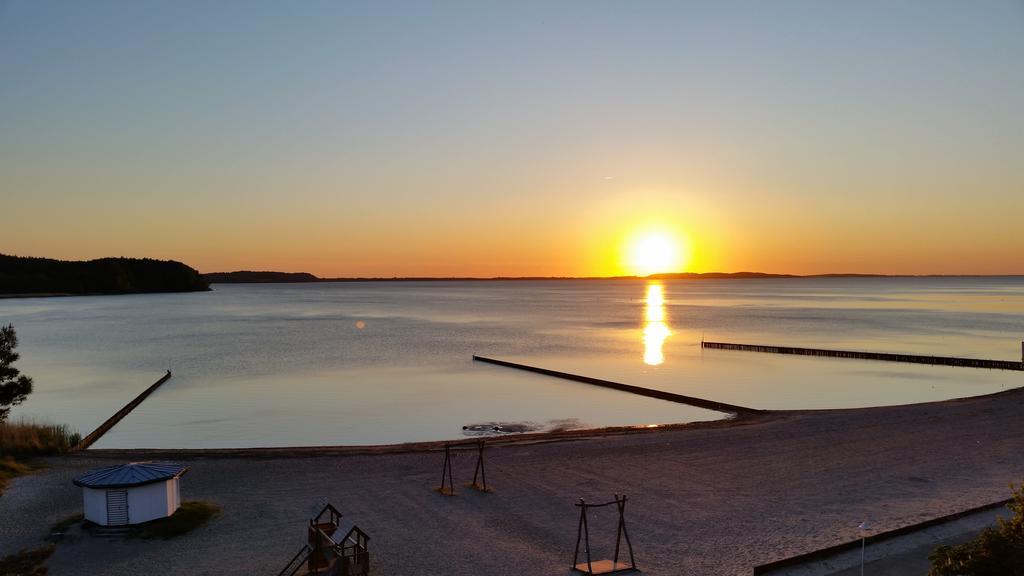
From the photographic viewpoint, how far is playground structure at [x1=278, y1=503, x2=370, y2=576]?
1309 cm

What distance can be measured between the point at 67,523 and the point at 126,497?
177 cm

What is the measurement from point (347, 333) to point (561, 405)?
63253mm

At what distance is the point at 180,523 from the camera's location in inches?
658

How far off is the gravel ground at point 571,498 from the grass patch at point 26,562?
268mm

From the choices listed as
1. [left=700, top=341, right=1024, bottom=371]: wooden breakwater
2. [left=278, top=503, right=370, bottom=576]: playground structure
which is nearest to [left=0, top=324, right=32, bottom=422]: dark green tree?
[left=278, top=503, right=370, bottom=576]: playground structure

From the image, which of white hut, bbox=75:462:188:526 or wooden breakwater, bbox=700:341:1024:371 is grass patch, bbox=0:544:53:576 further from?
wooden breakwater, bbox=700:341:1024:371

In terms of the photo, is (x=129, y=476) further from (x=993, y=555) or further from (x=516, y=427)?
(x=516, y=427)

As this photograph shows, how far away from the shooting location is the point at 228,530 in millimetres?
16594

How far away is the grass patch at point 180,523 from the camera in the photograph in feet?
53.3

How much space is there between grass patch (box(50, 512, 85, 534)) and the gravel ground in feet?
0.91

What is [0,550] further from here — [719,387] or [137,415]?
[719,387]

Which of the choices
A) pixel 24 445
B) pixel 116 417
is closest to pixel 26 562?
pixel 24 445

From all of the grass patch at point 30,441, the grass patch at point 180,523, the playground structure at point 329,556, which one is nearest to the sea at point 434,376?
the grass patch at point 30,441

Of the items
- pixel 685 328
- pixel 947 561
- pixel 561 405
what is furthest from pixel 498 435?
pixel 685 328
